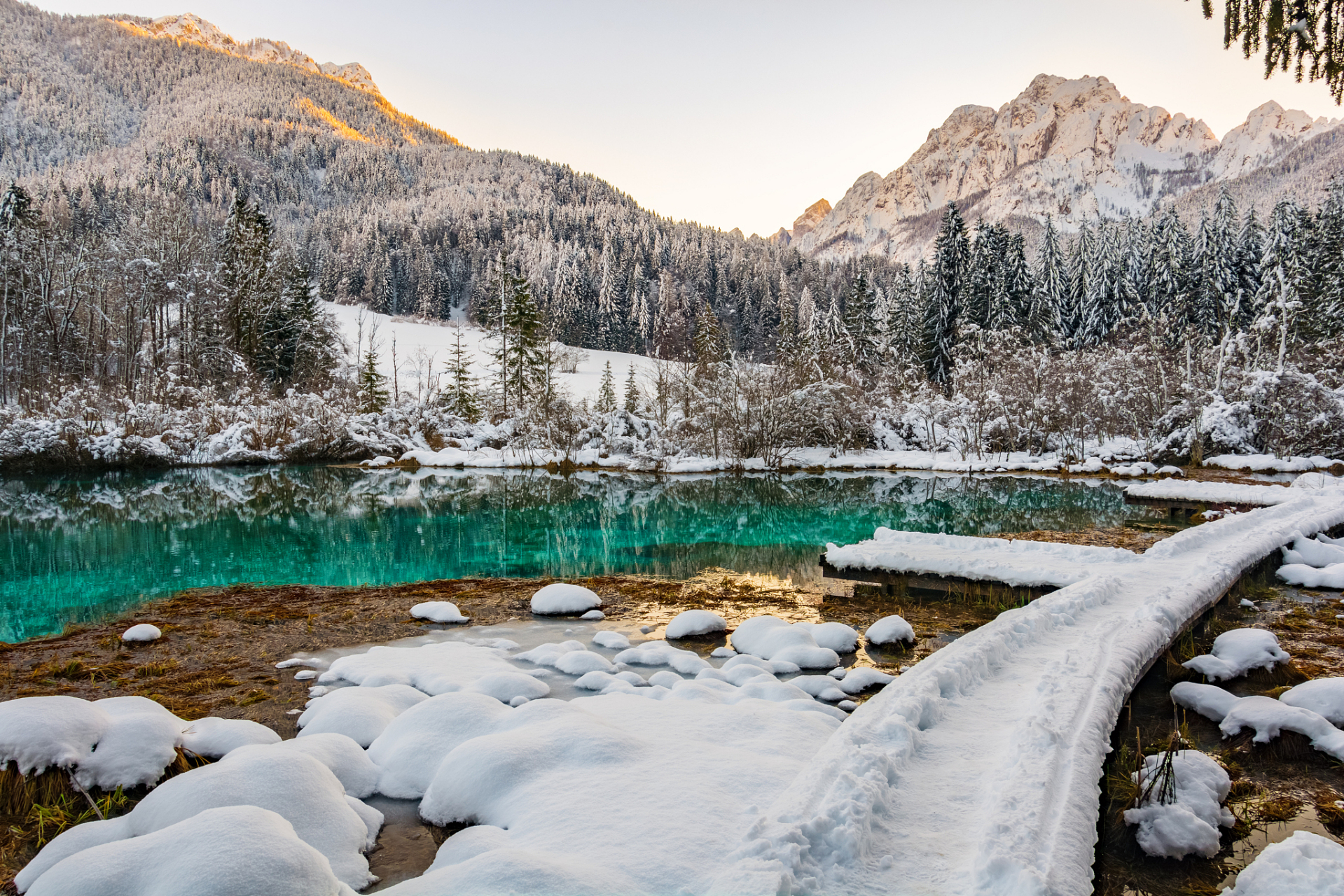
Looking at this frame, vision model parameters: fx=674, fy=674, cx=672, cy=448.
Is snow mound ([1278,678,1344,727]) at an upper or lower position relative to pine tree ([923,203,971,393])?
lower

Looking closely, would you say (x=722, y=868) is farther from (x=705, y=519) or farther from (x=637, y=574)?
(x=705, y=519)

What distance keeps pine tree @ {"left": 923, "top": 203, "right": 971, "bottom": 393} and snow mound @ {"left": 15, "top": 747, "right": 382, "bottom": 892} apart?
45.0m

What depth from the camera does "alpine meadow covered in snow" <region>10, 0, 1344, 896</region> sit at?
3.18 m

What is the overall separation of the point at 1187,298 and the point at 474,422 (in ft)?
160

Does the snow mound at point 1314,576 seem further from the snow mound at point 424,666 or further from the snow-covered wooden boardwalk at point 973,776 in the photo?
the snow mound at point 424,666

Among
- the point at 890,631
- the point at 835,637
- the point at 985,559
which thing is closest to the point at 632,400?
the point at 985,559

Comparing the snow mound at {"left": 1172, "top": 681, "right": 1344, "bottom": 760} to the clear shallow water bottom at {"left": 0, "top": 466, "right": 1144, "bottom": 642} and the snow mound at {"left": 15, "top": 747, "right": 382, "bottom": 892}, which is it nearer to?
the snow mound at {"left": 15, "top": 747, "right": 382, "bottom": 892}

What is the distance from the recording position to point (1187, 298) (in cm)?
4700

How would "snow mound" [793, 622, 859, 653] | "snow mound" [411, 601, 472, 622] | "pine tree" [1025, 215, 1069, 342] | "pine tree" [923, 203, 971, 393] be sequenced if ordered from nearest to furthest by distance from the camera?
"snow mound" [793, 622, 859, 653] < "snow mound" [411, 601, 472, 622] < "pine tree" [923, 203, 971, 393] < "pine tree" [1025, 215, 1069, 342]

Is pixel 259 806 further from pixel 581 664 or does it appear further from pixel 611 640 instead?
pixel 611 640

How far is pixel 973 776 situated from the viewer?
3.56 meters

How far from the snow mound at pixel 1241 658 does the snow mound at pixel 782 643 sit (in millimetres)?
3111

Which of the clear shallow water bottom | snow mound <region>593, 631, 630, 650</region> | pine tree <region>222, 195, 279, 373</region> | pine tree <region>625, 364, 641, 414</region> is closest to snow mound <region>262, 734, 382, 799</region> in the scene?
snow mound <region>593, 631, 630, 650</region>

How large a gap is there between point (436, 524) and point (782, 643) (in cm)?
1269
